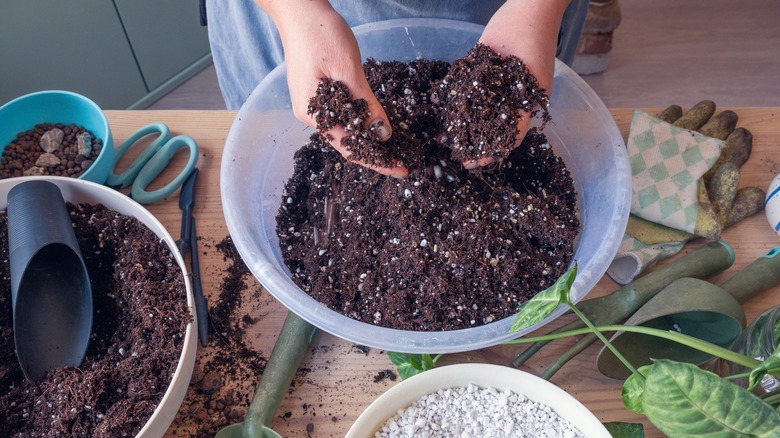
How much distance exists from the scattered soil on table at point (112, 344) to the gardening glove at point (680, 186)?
2.18ft

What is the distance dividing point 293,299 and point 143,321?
0.70ft

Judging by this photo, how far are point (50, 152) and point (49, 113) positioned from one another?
3.8 inches

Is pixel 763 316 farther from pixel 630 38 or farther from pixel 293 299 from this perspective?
pixel 630 38

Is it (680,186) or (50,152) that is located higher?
(50,152)

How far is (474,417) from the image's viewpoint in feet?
2.19

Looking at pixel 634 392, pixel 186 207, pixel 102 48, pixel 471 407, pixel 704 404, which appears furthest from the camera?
pixel 102 48

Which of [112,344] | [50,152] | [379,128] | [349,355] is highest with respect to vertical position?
[379,128]

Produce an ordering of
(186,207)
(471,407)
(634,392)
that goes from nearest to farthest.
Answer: (634,392) < (471,407) < (186,207)

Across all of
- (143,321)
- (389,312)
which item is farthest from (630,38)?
(143,321)

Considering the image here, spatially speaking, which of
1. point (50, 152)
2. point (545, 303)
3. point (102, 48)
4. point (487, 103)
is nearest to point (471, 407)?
point (545, 303)

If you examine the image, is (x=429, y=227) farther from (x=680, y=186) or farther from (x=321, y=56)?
(x=680, y=186)

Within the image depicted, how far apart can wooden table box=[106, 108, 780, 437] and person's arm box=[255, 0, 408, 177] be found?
295 millimetres

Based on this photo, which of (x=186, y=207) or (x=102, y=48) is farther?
(x=102, y=48)

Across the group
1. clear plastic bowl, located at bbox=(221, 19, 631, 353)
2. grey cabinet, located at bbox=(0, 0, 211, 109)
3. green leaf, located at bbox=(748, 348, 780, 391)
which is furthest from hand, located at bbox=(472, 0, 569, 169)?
grey cabinet, located at bbox=(0, 0, 211, 109)
